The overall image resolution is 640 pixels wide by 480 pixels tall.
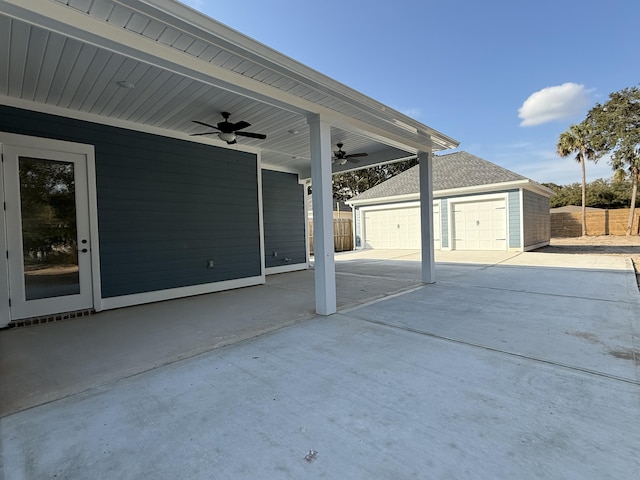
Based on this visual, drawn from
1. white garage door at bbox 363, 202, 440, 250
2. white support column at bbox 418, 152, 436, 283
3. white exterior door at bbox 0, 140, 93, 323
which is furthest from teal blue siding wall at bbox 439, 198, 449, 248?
white exterior door at bbox 0, 140, 93, 323

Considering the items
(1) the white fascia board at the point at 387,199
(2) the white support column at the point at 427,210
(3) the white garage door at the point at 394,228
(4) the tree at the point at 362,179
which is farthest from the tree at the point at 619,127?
(4) the tree at the point at 362,179

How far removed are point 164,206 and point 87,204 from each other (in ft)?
3.61

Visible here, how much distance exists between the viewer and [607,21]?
8117 millimetres

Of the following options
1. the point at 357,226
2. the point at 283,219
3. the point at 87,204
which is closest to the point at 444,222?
the point at 357,226

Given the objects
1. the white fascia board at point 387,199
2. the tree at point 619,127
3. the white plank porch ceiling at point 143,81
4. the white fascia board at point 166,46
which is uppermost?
the tree at point 619,127

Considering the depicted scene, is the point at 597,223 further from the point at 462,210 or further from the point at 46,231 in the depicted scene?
the point at 46,231

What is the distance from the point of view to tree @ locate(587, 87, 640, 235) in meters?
12.4

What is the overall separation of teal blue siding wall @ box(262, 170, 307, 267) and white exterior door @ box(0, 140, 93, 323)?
4212 millimetres

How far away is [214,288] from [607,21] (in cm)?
1165

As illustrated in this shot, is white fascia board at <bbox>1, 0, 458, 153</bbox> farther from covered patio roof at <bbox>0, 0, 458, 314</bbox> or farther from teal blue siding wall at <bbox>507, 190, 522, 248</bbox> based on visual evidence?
teal blue siding wall at <bbox>507, 190, 522, 248</bbox>

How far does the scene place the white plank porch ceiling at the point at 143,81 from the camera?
2596mm

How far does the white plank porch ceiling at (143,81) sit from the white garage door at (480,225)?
8758mm

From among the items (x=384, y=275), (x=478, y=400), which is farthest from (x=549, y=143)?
(x=478, y=400)

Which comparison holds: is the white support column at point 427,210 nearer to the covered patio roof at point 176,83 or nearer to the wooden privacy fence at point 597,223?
the covered patio roof at point 176,83
